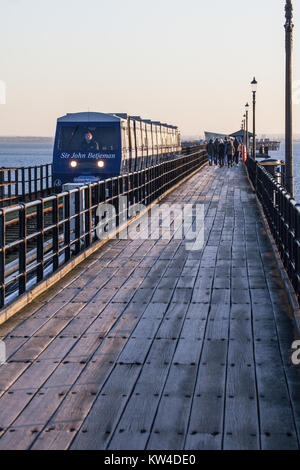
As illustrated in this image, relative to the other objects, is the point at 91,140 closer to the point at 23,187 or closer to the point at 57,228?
the point at 23,187

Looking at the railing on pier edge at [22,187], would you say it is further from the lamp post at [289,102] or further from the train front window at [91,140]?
the lamp post at [289,102]

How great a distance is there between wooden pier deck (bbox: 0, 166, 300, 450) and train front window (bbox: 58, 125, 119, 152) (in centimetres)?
1636

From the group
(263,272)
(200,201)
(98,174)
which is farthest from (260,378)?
(98,174)

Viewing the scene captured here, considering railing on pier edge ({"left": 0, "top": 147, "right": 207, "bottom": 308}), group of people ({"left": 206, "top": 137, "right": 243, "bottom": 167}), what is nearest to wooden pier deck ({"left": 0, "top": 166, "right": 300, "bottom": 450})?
railing on pier edge ({"left": 0, "top": 147, "right": 207, "bottom": 308})

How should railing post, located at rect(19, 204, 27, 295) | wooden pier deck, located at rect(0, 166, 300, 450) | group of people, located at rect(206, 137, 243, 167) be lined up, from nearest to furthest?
wooden pier deck, located at rect(0, 166, 300, 450), railing post, located at rect(19, 204, 27, 295), group of people, located at rect(206, 137, 243, 167)

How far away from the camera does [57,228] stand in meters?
10.2

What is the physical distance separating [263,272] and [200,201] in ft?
44.0

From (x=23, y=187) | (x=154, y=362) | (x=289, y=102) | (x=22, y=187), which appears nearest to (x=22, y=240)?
(x=154, y=362)

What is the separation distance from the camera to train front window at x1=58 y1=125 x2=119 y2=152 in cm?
2745

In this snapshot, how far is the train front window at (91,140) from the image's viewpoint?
27453 mm

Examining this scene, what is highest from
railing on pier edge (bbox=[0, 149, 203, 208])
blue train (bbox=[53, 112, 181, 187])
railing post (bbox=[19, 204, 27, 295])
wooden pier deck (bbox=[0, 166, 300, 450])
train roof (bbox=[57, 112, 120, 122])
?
train roof (bbox=[57, 112, 120, 122])

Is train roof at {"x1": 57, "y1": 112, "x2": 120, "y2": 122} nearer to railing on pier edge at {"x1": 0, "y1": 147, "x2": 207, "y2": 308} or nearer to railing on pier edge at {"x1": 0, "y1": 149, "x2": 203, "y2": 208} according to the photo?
railing on pier edge at {"x1": 0, "y1": 149, "x2": 203, "y2": 208}

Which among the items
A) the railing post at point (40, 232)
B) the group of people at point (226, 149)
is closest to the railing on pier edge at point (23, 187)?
the railing post at point (40, 232)

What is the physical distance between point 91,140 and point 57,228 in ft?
57.8
